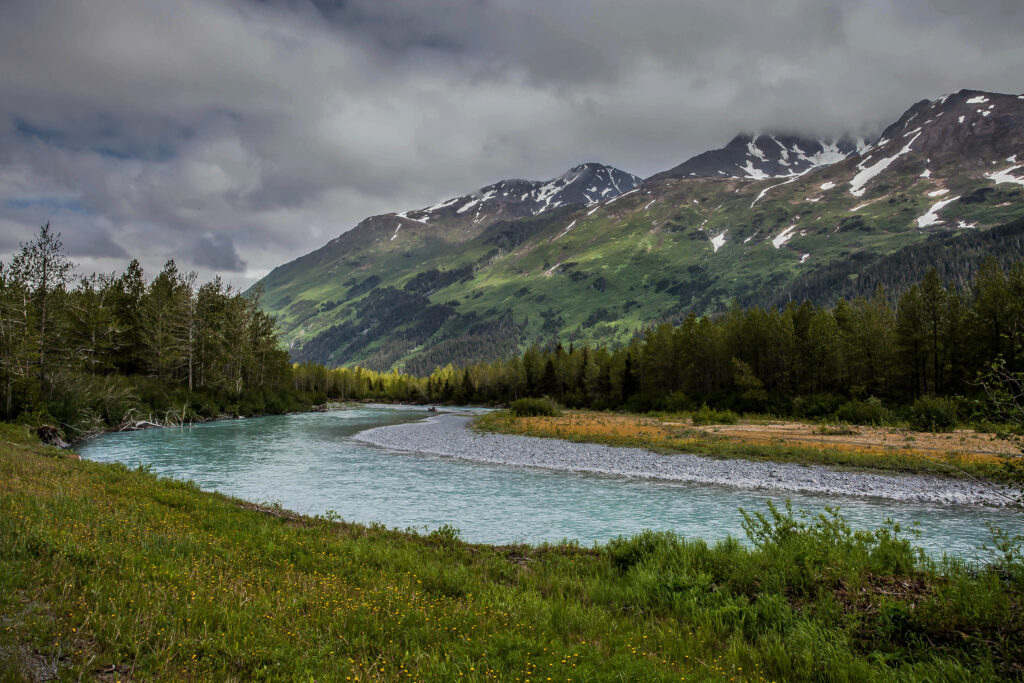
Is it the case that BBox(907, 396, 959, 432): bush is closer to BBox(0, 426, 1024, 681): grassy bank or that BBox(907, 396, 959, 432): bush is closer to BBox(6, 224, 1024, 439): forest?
BBox(6, 224, 1024, 439): forest

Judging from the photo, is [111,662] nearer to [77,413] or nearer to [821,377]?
[77,413]

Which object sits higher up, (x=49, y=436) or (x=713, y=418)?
(x=49, y=436)

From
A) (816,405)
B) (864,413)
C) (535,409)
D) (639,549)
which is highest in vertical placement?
(639,549)

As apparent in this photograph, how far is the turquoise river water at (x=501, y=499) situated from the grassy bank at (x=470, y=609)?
618 cm

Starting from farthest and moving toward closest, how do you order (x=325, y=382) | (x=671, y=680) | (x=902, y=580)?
1. (x=325, y=382)
2. (x=902, y=580)
3. (x=671, y=680)

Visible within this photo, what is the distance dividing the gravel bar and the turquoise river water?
4.53 ft

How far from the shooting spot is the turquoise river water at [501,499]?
682 inches

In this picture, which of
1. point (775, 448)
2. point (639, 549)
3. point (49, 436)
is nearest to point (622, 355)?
point (775, 448)

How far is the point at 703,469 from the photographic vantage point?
29172mm

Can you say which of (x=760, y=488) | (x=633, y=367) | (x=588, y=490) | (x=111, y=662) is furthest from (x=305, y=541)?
(x=633, y=367)

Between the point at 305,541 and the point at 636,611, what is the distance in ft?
25.8

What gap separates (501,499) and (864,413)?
150 feet

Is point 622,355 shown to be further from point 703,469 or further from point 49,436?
point 49,436

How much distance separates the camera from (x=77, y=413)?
1630 inches
